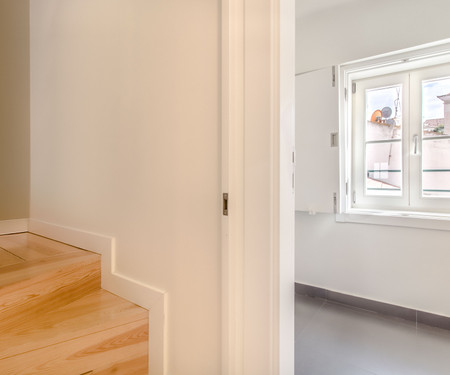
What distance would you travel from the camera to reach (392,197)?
2.12 meters

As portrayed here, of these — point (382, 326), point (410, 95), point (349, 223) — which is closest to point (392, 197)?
point (349, 223)

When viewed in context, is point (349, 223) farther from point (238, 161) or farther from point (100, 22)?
point (100, 22)

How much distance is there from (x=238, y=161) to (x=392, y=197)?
1.83 meters

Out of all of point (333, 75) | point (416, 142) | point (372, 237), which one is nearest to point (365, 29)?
point (333, 75)

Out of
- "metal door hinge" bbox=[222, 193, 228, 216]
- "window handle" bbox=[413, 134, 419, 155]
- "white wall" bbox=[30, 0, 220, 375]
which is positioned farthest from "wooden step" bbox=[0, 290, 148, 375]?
"window handle" bbox=[413, 134, 419, 155]

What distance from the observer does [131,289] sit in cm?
111

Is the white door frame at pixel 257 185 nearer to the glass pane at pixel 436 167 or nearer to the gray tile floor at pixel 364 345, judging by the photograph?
the gray tile floor at pixel 364 345

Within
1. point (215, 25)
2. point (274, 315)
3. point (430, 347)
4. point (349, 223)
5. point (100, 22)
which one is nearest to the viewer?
point (274, 315)

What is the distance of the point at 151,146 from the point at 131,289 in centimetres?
57

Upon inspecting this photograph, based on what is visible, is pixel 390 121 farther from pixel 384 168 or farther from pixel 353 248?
pixel 353 248

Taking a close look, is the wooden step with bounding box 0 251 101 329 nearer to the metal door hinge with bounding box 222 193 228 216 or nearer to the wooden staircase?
the wooden staircase

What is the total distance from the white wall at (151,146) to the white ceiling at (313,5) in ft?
5.07

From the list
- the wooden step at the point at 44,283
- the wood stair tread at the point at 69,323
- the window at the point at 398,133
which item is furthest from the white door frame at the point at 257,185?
the window at the point at 398,133

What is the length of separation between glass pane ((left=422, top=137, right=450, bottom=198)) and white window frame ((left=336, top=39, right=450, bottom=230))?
0.14m
